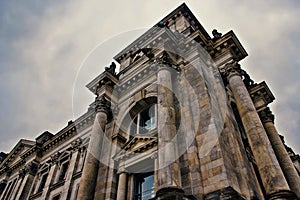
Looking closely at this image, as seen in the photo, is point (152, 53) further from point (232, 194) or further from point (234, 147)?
point (232, 194)

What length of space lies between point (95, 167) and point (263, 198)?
9.71m

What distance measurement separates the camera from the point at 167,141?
1227cm

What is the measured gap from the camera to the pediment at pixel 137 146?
1493 cm

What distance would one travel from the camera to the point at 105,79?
21.7 meters

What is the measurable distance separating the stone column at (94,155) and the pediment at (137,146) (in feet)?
4.85

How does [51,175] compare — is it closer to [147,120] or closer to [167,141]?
[147,120]

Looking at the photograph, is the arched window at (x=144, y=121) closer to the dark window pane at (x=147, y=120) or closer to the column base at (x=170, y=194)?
the dark window pane at (x=147, y=120)

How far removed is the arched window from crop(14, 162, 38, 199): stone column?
591 inches

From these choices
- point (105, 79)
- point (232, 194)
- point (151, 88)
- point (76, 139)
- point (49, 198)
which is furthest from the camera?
point (76, 139)

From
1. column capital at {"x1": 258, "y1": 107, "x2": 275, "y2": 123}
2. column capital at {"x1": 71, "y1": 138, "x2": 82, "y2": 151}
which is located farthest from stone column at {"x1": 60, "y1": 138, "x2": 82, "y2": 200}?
column capital at {"x1": 258, "y1": 107, "x2": 275, "y2": 123}

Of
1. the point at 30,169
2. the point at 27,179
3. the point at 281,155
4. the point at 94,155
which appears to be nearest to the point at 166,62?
the point at 94,155

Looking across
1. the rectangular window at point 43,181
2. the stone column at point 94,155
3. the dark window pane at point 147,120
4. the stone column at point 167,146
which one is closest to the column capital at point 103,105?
the stone column at point 94,155

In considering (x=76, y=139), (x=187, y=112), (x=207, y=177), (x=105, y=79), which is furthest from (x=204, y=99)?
(x=76, y=139)

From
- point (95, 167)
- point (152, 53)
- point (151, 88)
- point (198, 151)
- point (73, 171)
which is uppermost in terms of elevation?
point (152, 53)
